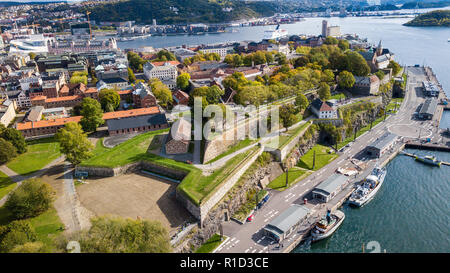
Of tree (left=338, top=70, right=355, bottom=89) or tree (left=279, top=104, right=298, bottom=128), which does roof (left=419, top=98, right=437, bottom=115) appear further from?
tree (left=279, top=104, right=298, bottom=128)

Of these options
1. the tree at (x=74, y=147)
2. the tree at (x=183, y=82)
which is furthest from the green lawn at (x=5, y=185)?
the tree at (x=183, y=82)

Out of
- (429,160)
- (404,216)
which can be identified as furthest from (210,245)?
(429,160)

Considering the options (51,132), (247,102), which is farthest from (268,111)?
(51,132)

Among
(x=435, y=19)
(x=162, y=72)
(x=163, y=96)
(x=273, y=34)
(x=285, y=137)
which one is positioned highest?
(x=435, y=19)

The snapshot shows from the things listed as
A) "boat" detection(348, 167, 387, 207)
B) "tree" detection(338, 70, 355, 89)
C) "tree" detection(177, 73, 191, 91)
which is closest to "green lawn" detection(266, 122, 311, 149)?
"boat" detection(348, 167, 387, 207)

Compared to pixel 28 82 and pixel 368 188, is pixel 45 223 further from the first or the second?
pixel 28 82
